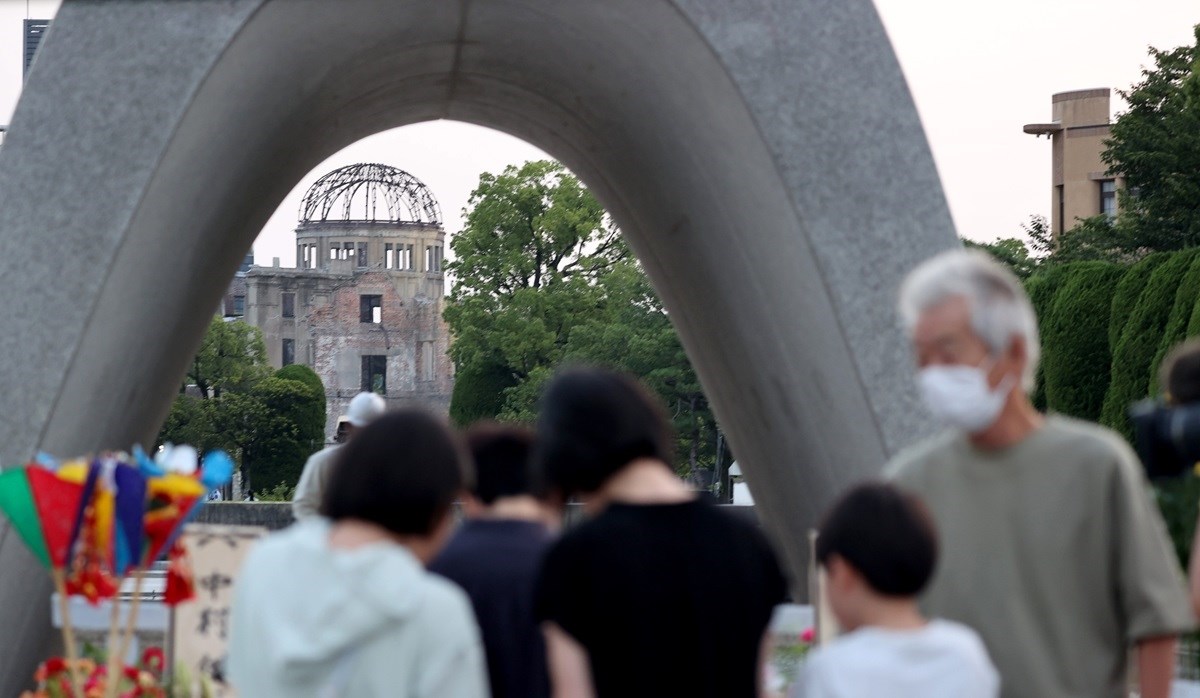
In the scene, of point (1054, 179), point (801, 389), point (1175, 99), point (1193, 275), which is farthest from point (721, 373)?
point (1054, 179)

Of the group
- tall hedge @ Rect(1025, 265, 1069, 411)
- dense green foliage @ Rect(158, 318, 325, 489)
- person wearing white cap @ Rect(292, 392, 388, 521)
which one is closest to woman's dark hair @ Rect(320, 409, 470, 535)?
person wearing white cap @ Rect(292, 392, 388, 521)

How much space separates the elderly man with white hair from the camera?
10.3 ft

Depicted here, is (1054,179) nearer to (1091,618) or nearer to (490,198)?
(490,198)

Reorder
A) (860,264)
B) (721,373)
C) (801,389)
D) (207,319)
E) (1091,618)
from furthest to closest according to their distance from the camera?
(207,319), (721,373), (801,389), (860,264), (1091,618)

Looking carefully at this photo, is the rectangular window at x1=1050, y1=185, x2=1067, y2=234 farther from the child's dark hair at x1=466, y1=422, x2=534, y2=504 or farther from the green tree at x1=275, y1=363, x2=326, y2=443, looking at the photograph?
the child's dark hair at x1=466, y1=422, x2=534, y2=504

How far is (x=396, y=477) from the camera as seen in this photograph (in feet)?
9.42

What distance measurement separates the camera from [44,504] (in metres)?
4.69

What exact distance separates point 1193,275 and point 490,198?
30.5 metres

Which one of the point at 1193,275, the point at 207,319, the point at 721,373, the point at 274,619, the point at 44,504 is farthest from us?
the point at 1193,275

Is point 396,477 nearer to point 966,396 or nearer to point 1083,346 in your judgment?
point 966,396

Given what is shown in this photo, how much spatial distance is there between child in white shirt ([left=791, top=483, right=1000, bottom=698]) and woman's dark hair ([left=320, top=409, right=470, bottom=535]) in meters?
0.72

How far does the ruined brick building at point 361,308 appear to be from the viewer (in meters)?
83.5

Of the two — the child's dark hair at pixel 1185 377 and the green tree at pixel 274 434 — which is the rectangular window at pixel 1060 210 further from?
the child's dark hair at pixel 1185 377

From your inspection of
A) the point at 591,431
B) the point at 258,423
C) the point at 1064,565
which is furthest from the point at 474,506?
the point at 258,423
